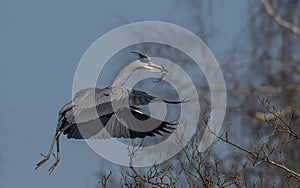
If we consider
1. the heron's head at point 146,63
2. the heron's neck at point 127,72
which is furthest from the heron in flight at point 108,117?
the heron's head at point 146,63

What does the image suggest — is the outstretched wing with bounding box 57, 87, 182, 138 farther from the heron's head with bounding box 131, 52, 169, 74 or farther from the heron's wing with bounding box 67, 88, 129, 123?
the heron's head with bounding box 131, 52, 169, 74

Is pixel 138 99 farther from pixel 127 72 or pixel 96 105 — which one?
pixel 127 72

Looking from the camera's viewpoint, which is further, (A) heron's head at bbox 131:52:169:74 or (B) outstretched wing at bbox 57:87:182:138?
(A) heron's head at bbox 131:52:169:74

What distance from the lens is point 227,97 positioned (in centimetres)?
1022

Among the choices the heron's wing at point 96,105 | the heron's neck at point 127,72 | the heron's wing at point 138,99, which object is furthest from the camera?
the heron's neck at point 127,72

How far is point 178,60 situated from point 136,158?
309 centimetres

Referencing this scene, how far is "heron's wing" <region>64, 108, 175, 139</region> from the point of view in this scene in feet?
27.3

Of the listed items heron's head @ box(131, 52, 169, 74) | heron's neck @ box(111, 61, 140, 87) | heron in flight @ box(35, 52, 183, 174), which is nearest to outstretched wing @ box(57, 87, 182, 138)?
heron in flight @ box(35, 52, 183, 174)

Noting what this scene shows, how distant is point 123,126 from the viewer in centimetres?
842

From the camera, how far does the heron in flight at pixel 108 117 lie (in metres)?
8.32

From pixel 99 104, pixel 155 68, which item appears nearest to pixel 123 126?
pixel 99 104

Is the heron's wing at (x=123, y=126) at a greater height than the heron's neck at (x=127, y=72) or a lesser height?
lesser

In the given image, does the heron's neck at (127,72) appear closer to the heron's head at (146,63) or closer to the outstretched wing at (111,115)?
the heron's head at (146,63)

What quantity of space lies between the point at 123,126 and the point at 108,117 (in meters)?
0.16
